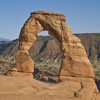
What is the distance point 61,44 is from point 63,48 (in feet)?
1.85

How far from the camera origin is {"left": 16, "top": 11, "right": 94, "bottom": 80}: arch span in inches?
1062

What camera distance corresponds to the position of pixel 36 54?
496 ft

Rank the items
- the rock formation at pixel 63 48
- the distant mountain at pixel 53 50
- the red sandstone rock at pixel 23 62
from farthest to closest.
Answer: the distant mountain at pixel 53 50, the red sandstone rock at pixel 23 62, the rock formation at pixel 63 48

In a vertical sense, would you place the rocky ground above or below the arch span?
below

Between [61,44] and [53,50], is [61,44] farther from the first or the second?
[53,50]

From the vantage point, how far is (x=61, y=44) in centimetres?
2786

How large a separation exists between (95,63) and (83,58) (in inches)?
3697

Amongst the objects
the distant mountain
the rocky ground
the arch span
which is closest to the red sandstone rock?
the arch span

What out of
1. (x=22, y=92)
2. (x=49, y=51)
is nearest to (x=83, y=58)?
(x=22, y=92)

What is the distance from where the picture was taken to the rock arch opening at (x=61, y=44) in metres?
27.0

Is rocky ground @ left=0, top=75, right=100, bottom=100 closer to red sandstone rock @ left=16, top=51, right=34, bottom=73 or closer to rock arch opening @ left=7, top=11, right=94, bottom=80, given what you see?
rock arch opening @ left=7, top=11, right=94, bottom=80

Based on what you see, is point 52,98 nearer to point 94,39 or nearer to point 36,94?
point 36,94

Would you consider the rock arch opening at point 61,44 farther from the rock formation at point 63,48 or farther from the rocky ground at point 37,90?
the rocky ground at point 37,90

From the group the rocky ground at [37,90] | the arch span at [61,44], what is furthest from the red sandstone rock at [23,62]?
the rocky ground at [37,90]
